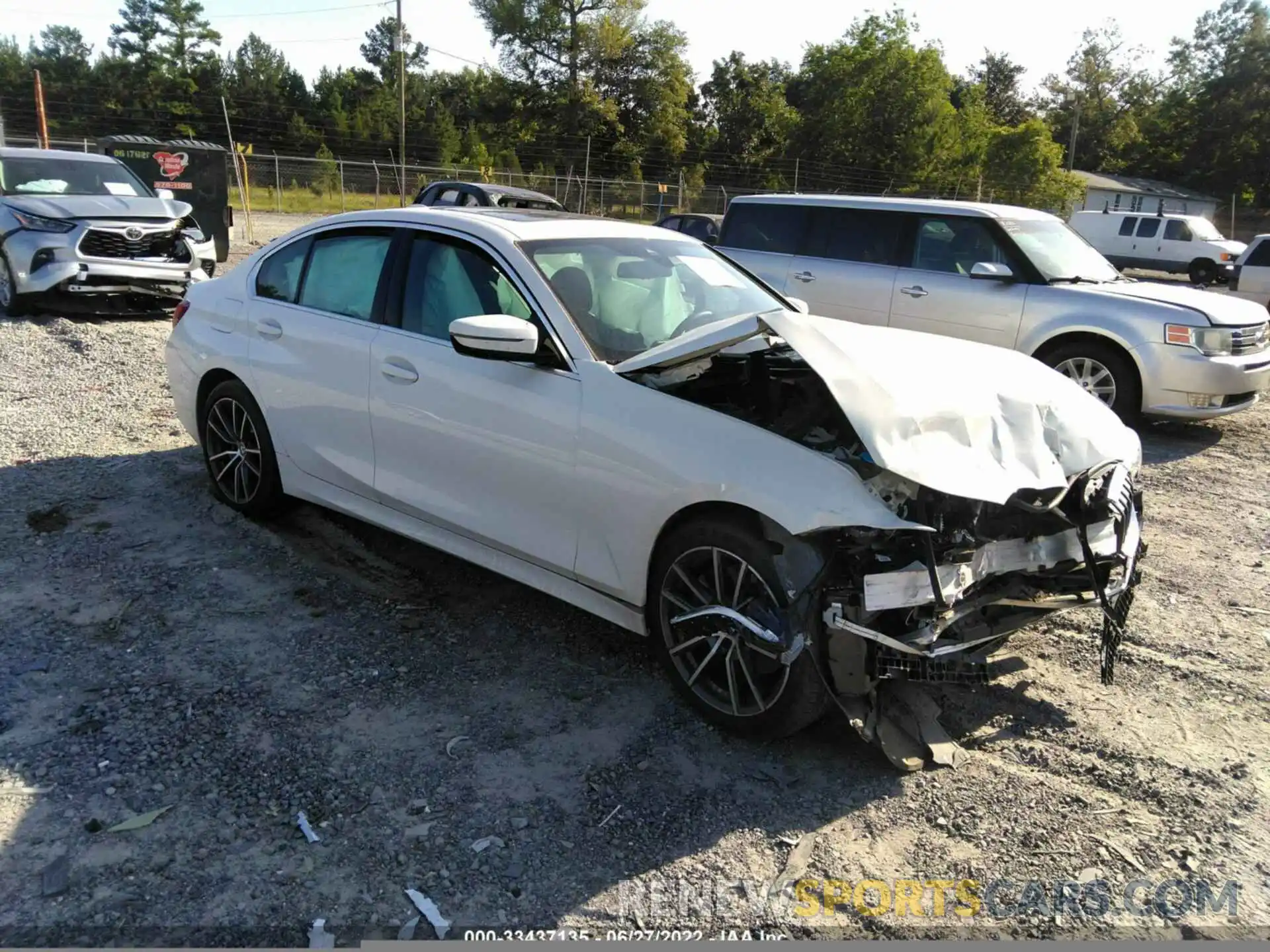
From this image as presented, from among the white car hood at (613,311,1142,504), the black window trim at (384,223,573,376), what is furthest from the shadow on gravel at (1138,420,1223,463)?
the black window trim at (384,223,573,376)

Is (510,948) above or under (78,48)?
under

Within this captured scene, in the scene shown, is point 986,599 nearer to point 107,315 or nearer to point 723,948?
point 723,948

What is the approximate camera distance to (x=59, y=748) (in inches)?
126

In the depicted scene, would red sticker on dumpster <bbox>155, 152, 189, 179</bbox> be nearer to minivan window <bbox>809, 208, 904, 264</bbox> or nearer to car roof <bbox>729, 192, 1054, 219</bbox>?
car roof <bbox>729, 192, 1054, 219</bbox>

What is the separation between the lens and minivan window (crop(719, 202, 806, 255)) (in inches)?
380

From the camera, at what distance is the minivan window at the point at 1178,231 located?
1000 inches

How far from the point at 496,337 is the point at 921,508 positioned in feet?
5.54

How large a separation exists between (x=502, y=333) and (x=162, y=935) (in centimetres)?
222

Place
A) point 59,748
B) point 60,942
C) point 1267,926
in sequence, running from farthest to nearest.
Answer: point 59,748
point 1267,926
point 60,942

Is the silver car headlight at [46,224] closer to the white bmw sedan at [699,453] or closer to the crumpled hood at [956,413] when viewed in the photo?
the white bmw sedan at [699,453]

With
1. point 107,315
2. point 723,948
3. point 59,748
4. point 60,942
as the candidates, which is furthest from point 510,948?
point 107,315

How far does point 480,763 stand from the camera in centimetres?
324

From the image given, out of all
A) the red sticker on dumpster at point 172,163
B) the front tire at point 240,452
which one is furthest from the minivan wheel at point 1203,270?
the front tire at point 240,452

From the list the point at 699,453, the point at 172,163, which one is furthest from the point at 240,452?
the point at 172,163
